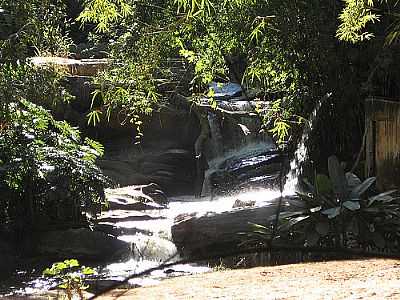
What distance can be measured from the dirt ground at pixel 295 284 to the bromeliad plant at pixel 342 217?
0.96 metres

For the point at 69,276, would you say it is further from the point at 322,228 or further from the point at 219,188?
the point at 219,188

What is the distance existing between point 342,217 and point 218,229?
1390mm

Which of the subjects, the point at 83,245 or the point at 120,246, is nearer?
the point at 83,245

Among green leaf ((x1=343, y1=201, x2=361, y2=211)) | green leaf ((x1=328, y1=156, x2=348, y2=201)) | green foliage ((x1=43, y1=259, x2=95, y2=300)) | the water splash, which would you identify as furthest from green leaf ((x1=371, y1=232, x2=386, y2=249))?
green foliage ((x1=43, y1=259, x2=95, y2=300))

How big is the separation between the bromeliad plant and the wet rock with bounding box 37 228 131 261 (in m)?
2.29

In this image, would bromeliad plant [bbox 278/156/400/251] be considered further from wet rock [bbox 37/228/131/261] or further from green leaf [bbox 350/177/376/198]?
wet rock [bbox 37/228/131/261]

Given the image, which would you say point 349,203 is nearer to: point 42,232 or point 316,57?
point 316,57

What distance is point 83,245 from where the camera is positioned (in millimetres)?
7145

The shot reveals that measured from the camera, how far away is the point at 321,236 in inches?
212

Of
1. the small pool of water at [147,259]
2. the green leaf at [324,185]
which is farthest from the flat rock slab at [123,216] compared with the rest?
the green leaf at [324,185]

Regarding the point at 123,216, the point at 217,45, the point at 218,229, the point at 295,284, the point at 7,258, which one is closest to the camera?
the point at 295,284

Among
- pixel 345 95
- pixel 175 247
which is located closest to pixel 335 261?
pixel 175 247

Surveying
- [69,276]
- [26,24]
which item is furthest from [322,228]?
[26,24]

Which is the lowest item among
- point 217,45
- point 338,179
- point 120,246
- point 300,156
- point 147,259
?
point 147,259
